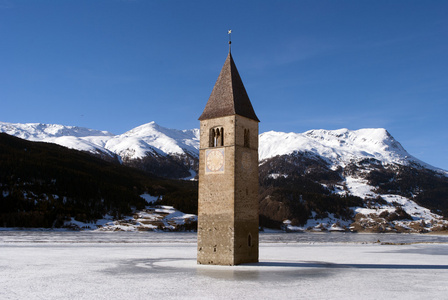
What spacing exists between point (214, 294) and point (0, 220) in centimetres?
16592

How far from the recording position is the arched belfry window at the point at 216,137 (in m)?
44.1

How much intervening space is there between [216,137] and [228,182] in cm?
519

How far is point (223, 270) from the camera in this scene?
37281mm

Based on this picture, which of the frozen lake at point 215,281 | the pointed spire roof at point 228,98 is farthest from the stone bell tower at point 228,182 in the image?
the frozen lake at point 215,281

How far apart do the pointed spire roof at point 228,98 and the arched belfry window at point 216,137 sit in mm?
1305

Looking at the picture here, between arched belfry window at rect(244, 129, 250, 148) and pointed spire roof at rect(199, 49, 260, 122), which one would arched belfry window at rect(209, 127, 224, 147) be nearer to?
pointed spire roof at rect(199, 49, 260, 122)

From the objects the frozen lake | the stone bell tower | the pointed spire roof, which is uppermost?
the pointed spire roof

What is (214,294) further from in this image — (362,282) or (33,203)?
(33,203)

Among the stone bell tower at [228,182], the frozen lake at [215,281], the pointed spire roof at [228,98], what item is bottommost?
the frozen lake at [215,281]

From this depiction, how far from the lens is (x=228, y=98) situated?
146 ft

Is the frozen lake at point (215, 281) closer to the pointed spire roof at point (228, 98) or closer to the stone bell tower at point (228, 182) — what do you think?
the stone bell tower at point (228, 182)

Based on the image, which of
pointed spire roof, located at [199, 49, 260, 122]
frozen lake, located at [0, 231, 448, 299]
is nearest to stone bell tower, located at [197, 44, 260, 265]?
pointed spire roof, located at [199, 49, 260, 122]

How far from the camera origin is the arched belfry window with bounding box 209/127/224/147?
44.1m

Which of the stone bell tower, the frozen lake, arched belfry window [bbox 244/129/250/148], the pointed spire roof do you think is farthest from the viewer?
arched belfry window [bbox 244/129/250/148]
